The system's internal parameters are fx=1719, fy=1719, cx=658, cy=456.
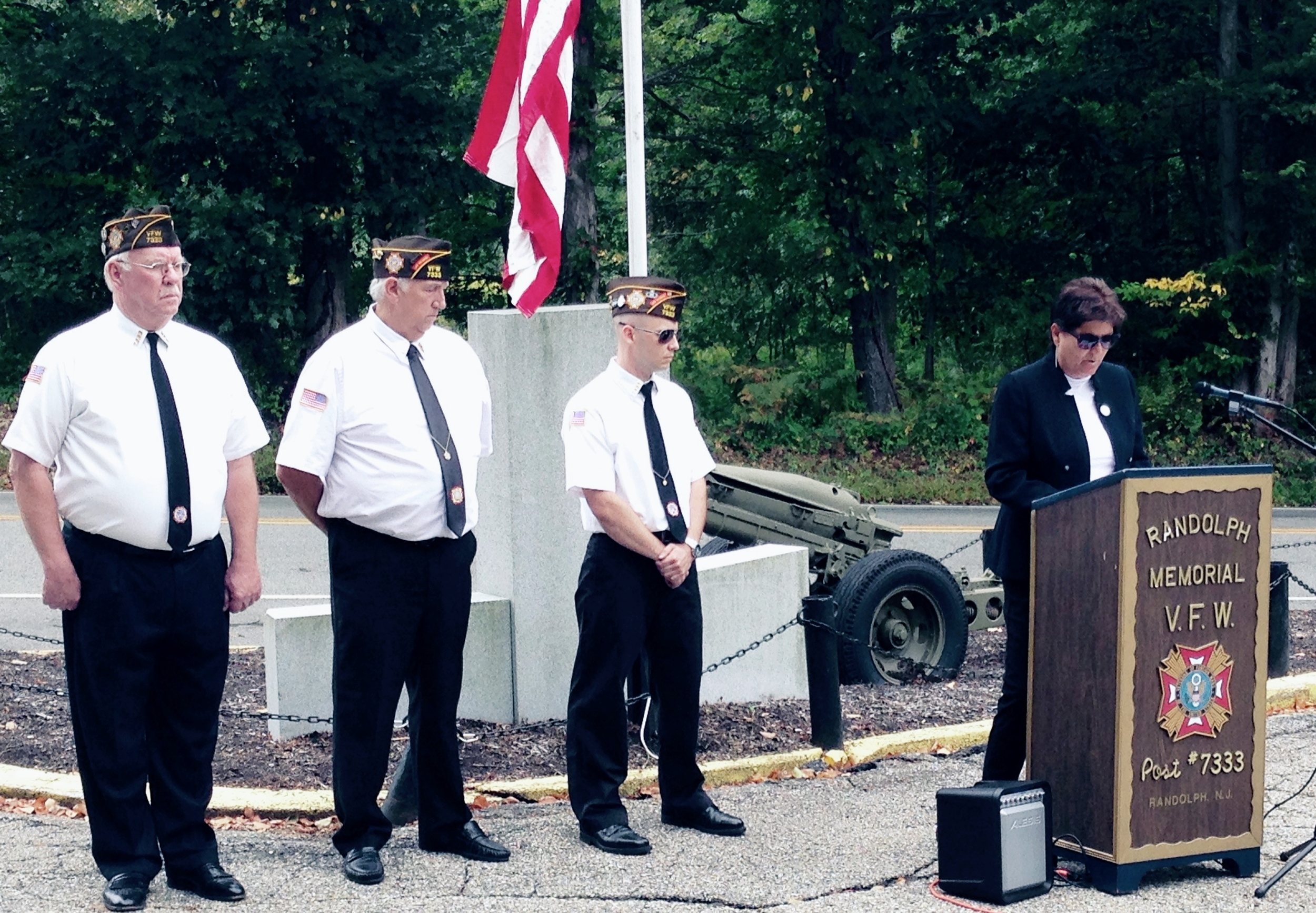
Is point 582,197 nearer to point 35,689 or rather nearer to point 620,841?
point 35,689

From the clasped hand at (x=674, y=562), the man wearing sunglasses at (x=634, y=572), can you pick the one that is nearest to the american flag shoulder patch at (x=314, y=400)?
the man wearing sunglasses at (x=634, y=572)

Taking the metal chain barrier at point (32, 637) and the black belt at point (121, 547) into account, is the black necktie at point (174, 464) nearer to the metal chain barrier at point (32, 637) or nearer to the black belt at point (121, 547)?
the black belt at point (121, 547)

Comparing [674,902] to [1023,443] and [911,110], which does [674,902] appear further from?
[911,110]

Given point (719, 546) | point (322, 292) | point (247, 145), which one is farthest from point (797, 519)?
point (322, 292)

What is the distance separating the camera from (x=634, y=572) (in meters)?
5.86

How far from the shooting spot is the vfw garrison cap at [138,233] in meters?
5.11

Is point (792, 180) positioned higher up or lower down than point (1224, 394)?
higher up

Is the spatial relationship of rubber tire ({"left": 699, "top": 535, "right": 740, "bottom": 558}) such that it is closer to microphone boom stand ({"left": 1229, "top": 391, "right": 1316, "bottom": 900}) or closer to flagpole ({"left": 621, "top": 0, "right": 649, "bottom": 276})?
flagpole ({"left": 621, "top": 0, "right": 649, "bottom": 276})

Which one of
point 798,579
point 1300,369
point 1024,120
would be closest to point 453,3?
point 1024,120

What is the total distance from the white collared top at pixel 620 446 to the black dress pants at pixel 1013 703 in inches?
45.5

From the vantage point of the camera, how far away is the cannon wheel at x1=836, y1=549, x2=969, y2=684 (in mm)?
8609

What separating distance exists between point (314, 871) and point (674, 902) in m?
1.19

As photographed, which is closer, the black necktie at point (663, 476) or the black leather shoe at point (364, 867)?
the black leather shoe at point (364, 867)

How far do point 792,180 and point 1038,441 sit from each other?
17836 millimetres
